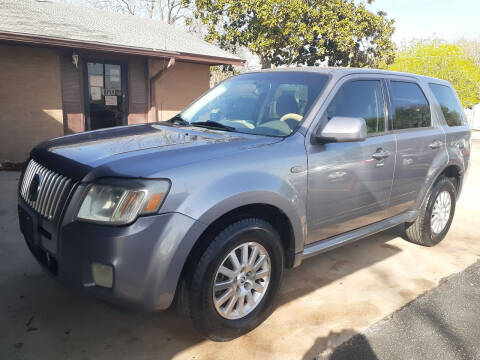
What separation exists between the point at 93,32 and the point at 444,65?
23715mm

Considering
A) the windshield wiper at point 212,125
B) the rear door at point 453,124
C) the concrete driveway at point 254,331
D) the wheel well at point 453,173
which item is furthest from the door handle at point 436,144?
the windshield wiper at point 212,125

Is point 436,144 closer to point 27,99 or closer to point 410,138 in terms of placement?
point 410,138

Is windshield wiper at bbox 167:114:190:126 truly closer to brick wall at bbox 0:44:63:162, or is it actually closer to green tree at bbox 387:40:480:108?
brick wall at bbox 0:44:63:162

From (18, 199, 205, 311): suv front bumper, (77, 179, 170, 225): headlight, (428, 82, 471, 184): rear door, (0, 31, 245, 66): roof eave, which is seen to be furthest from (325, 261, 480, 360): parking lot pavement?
(0, 31, 245, 66): roof eave

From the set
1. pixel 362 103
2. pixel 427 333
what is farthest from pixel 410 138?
pixel 427 333

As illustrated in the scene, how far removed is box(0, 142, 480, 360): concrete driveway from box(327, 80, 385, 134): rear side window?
1.41 m

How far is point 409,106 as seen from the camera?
4008 millimetres

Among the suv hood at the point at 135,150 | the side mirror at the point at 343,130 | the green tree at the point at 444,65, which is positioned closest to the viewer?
the suv hood at the point at 135,150

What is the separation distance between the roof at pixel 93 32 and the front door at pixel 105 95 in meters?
0.85

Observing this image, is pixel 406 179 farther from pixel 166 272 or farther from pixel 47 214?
pixel 47 214

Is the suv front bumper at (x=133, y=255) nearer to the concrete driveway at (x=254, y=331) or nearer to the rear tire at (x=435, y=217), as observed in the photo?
the concrete driveway at (x=254, y=331)

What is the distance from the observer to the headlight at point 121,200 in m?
2.18

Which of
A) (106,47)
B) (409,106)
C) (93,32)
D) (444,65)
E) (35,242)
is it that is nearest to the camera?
(35,242)

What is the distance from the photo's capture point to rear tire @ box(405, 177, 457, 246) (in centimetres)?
438
